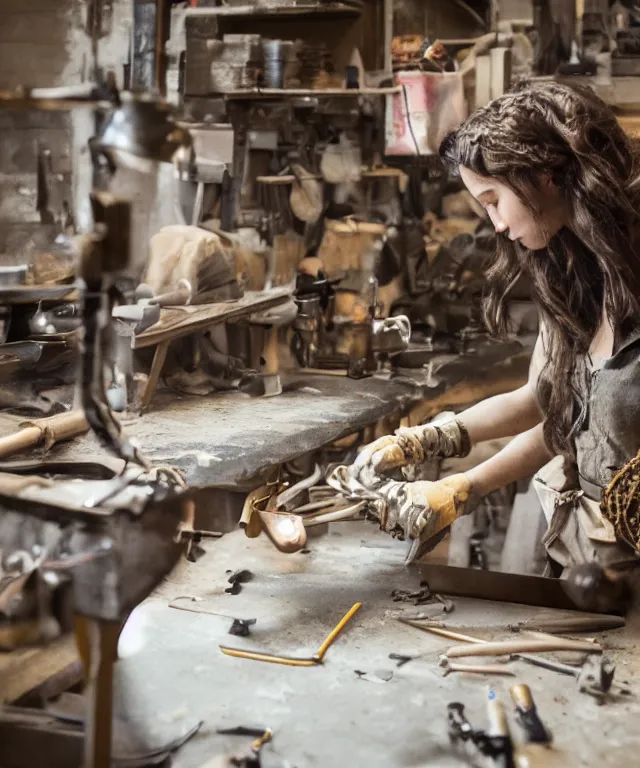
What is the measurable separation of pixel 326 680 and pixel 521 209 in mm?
1027

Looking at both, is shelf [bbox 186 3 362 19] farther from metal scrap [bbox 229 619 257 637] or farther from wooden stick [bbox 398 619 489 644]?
wooden stick [bbox 398 619 489 644]

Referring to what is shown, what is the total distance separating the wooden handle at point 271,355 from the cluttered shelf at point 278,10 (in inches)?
40.5

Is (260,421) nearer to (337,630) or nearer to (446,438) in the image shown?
(446,438)

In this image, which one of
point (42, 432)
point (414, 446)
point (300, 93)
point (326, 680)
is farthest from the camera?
point (300, 93)

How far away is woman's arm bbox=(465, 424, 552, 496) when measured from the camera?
2314mm

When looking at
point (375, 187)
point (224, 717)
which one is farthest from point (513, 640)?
point (375, 187)

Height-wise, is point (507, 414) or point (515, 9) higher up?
point (515, 9)

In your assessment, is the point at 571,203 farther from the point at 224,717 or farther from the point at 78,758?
the point at 78,758

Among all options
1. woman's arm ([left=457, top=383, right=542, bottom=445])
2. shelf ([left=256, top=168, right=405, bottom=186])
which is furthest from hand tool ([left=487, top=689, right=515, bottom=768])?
shelf ([left=256, top=168, right=405, bottom=186])

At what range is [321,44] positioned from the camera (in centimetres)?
254

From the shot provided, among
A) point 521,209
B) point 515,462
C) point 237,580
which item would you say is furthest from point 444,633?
point 521,209

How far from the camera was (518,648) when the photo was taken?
178cm

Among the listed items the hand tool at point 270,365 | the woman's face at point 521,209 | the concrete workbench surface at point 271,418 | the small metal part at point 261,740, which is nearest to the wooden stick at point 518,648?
the small metal part at point 261,740

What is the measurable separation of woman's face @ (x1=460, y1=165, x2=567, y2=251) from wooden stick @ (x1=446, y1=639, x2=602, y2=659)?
838mm
